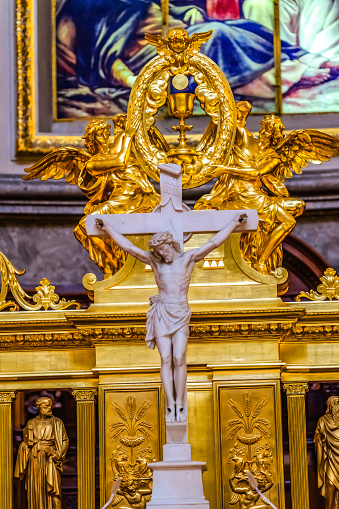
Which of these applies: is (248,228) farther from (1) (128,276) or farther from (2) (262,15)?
(2) (262,15)

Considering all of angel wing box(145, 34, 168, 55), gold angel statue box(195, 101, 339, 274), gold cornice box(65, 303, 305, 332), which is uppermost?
angel wing box(145, 34, 168, 55)

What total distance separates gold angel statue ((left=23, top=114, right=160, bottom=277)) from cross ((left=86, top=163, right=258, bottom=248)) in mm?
1129

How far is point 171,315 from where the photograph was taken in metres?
10.2

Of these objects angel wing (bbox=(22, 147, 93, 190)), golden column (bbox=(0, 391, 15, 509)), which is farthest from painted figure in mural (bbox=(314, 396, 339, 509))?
angel wing (bbox=(22, 147, 93, 190))

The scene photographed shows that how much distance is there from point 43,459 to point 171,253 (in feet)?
7.64

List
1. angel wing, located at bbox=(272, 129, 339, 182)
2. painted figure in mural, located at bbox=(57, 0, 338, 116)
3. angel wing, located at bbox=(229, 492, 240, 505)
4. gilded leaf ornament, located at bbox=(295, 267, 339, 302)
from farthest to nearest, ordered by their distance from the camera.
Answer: painted figure in mural, located at bbox=(57, 0, 338, 116)
angel wing, located at bbox=(272, 129, 339, 182)
gilded leaf ornament, located at bbox=(295, 267, 339, 302)
angel wing, located at bbox=(229, 492, 240, 505)

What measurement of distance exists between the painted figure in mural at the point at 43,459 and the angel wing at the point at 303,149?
3028mm

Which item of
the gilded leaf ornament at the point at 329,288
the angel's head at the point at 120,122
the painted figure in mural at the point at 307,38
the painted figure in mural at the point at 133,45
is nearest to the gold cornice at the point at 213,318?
the gilded leaf ornament at the point at 329,288

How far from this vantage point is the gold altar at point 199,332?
11.2 m

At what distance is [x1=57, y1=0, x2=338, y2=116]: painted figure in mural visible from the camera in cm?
1709

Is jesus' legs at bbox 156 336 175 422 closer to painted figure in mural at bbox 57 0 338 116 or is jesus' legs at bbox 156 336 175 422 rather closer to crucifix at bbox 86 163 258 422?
crucifix at bbox 86 163 258 422

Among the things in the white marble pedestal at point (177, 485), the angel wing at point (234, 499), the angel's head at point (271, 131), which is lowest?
the angel wing at point (234, 499)

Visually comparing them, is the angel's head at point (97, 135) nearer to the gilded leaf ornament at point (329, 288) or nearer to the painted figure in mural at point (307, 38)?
the gilded leaf ornament at point (329, 288)

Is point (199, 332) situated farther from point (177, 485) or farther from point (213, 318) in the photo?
point (177, 485)
